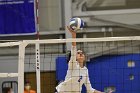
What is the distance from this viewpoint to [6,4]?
309 inches

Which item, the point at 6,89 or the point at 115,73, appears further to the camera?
the point at 6,89

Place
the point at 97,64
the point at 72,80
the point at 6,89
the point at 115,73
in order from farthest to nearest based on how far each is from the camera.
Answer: the point at 6,89
the point at 97,64
the point at 115,73
the point at 72,80

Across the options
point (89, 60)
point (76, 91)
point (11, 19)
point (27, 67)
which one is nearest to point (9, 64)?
point (27, 67)

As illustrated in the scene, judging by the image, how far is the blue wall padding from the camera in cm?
730

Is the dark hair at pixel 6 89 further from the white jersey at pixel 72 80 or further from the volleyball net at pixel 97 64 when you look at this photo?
the white jersey at pixel 72 80

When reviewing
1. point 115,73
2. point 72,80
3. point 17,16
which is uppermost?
point 17,16

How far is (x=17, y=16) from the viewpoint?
7.81m

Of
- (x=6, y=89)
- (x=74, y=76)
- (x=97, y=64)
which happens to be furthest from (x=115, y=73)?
(x=74, y=76)

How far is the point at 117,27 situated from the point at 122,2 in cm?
52

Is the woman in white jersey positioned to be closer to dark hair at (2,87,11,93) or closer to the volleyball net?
the volleyball net

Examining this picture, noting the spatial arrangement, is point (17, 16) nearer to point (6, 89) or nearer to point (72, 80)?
point (6, 89)

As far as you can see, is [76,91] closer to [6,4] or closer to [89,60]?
[89,60]

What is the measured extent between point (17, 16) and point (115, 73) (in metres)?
2.19

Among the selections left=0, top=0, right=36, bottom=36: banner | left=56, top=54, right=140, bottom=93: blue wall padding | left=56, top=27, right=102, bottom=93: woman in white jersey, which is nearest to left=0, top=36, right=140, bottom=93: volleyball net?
left=56, top=54, right=140, bottom=93: blue wall padding
